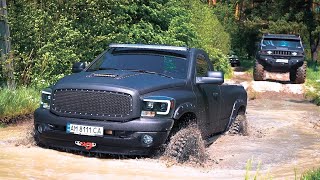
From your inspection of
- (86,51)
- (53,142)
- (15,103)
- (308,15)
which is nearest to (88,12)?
(86,51)

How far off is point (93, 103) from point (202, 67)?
2177 mm

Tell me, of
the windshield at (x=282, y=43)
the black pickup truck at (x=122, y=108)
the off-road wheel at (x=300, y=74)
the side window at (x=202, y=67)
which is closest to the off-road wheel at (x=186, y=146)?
the black pickup truck at (x=122, y=108)

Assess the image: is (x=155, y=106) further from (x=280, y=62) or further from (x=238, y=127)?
(x=280, y=62)

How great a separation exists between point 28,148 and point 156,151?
1608 millimetres

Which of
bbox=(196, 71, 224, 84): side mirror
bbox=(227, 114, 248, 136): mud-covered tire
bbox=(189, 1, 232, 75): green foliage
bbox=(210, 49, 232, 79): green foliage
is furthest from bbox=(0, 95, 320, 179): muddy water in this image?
bbox=(210, 49, 232, 79): green foliage

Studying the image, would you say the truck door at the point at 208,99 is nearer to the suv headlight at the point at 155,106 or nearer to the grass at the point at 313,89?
the suv headlight at the point at 155,106

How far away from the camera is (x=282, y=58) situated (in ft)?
72.5

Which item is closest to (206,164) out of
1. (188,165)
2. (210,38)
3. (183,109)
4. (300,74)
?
(188,165)

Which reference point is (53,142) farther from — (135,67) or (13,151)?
(135,67)

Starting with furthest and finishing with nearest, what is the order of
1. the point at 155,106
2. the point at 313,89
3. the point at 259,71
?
1. the point at 259,71
2. the point at 313,89
3. the point at 155,106

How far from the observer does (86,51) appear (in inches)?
519

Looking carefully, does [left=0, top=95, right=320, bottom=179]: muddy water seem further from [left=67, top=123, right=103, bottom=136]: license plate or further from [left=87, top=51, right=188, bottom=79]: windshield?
[left=87, top=51, right=188, bottom=79]: windshield

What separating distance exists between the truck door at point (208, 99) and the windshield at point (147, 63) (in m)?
0.32

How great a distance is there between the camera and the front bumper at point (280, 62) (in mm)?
21906
